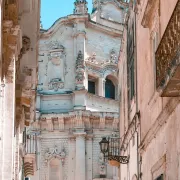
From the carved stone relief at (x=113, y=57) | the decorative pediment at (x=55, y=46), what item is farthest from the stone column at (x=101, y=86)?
the decorative pediment at (x=55, y=46)

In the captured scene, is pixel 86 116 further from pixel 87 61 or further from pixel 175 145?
pixel 175 145

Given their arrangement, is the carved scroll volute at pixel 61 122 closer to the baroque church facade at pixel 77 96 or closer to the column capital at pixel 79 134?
the baroque church facade at pixel 77 96

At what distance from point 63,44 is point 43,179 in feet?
23.1

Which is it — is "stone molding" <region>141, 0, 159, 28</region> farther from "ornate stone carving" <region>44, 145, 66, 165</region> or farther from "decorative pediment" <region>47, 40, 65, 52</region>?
"decorative pediment" <region>47, 40, 65, 52</region>

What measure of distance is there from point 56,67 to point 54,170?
5229 mm

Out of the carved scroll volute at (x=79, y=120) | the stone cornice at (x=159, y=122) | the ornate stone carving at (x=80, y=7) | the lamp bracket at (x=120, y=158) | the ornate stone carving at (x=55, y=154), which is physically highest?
the ornate stone carving at (x=80, y=7)

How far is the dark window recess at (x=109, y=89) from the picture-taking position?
108 ft

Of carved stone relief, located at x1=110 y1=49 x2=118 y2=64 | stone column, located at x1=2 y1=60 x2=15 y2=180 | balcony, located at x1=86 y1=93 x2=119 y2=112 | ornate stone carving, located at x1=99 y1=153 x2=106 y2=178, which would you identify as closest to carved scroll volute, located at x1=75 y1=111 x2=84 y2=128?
balcony, located at x1=86 y1=93 x2=119 y2=112

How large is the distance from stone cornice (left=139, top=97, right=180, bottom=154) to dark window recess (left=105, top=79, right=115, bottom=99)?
1929 cm

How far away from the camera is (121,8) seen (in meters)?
33.7

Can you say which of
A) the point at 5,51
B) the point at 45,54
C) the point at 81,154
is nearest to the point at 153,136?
the point at 5,51

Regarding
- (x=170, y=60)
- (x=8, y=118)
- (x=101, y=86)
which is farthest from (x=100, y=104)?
(x=170, y=60)

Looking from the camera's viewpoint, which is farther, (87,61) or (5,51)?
A: (87,61)

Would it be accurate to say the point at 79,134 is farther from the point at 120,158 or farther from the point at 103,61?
the point at 120,158
